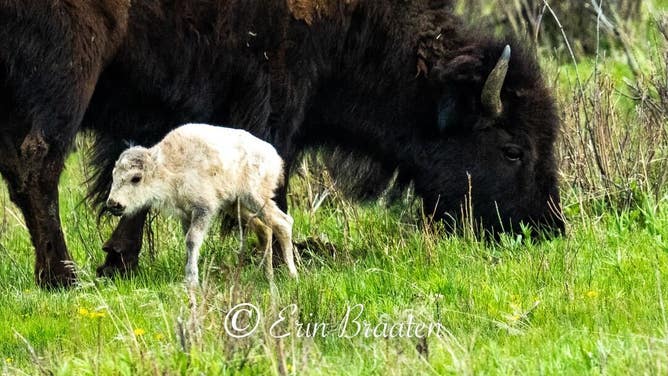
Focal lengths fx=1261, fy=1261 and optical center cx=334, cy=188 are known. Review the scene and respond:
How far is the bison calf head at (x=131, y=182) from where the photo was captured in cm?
669

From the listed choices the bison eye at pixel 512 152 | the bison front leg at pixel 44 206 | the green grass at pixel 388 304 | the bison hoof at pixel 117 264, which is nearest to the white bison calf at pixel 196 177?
the green grass at pixel 388 304

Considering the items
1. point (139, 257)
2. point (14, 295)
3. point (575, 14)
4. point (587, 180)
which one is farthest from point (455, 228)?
point (575, 14)

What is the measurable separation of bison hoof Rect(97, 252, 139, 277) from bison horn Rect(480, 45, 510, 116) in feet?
8.83

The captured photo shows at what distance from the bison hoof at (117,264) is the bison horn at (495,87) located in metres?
2.69

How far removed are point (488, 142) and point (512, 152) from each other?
0.61ft

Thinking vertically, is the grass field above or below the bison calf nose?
below

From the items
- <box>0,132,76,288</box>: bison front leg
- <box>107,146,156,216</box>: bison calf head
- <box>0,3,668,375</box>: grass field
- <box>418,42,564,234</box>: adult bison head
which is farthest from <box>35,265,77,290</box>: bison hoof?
<box>418,42,564,234</box>: adult bison head

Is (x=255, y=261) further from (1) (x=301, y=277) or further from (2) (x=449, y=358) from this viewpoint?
(2) (x=449, y=358)

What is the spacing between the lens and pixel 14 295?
24.7 ft

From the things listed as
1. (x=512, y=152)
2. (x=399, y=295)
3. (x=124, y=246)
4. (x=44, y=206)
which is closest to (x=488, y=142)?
(x=512, y=152)

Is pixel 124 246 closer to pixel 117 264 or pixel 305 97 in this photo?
pixel 117 264

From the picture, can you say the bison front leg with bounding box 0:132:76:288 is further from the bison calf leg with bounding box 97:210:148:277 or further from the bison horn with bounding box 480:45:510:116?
the bison horn with bounding box 480:45:510:116

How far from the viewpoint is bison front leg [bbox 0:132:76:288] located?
7.68 meters

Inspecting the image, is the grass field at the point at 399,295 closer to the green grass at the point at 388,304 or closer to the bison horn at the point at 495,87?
the green grass at the point at 388,304
